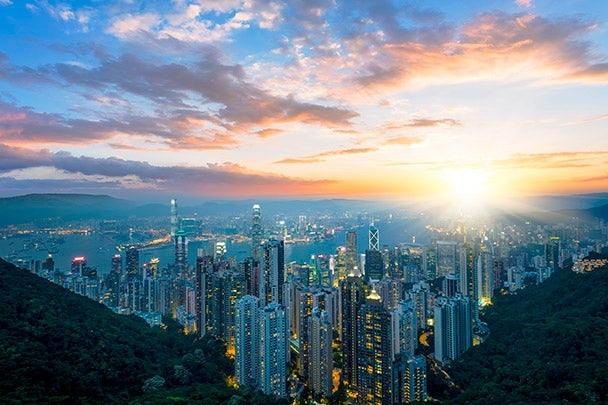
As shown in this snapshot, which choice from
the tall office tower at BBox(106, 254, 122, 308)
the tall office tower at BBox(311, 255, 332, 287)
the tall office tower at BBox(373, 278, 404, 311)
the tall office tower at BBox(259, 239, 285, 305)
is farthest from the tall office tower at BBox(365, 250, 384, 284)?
the tall office tower at BBox(106, 254, 122, 308)

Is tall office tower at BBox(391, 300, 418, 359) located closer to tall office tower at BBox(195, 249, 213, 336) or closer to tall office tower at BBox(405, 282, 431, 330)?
tall office tower at BBox(405, 282, 431, 330)

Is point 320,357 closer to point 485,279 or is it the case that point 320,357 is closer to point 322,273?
point 485,279

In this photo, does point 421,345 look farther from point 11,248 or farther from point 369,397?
point 11,248

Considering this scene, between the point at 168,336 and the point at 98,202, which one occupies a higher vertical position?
the point at 98,202

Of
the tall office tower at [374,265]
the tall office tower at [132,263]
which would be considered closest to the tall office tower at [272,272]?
the tall office tower at [374,265]

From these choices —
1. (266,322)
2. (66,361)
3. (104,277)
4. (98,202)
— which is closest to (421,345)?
(266,322)

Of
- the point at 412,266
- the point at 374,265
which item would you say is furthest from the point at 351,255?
the point at 412,266
